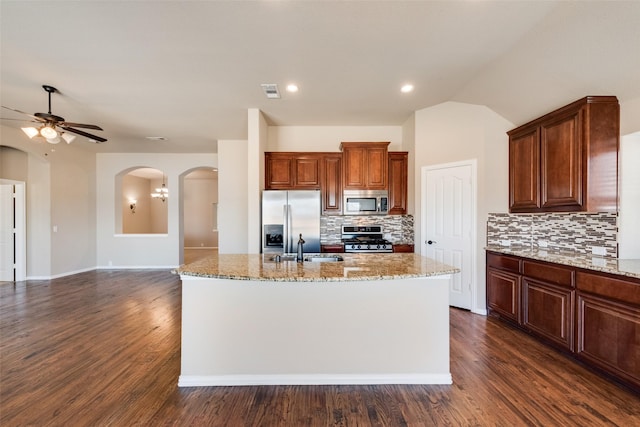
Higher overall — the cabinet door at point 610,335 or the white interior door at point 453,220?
the white interior door at point 453,220

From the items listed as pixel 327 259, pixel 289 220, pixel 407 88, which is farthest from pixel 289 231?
pixel 407 88

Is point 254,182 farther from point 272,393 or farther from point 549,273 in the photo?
point 549,273

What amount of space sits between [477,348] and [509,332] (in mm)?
682

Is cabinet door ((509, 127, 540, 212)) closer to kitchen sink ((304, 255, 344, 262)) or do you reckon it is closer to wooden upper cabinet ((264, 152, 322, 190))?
kitchen sink ((304, 255, 344, 262))

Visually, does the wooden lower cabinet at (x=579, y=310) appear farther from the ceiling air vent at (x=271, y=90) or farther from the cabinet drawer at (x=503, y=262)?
the ceiling air vent at (x=271, y=90)

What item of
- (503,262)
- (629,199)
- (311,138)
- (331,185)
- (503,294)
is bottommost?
(503,294)

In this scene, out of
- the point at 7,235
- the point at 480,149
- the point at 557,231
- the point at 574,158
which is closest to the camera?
the point at 574,158

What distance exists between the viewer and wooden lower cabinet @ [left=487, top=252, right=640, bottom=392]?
6.78 feet

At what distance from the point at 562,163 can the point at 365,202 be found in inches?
97.5

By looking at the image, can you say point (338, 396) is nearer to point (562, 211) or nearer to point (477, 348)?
point (477, 348)

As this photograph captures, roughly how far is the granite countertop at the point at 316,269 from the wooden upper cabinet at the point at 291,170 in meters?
2.22

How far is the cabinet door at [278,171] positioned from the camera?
15.1ft

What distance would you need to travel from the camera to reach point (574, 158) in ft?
8.82

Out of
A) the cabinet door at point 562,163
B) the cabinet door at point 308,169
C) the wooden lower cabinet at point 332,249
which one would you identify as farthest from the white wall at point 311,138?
the cabinet door at point 562,163
